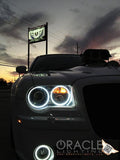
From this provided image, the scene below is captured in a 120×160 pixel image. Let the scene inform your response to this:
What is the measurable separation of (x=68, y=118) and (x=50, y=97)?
271mm

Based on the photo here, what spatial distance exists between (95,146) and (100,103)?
0.35 metres

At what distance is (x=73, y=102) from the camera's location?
69.0 inches

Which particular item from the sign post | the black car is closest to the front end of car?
the black car

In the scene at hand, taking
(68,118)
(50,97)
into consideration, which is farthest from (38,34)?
(68,118)

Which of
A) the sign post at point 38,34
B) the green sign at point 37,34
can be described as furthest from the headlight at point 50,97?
the green sign at point 37,34

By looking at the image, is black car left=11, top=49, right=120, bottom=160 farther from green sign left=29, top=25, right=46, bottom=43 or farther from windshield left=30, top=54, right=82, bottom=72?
green sign left=29, top=25, right=46, bottom=43

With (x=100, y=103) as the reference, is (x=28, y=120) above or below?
below

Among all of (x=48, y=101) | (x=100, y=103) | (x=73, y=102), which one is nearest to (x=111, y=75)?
(x=100, y=103)

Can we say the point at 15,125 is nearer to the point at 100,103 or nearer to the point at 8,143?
the point at 100,103

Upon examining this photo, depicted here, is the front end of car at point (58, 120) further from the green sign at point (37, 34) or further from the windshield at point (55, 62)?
the green sign at point (37, 34)

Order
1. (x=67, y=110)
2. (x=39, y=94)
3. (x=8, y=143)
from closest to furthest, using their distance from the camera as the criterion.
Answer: (x=67, y=110)
(x=39, y=94)
(x=8, y=143)

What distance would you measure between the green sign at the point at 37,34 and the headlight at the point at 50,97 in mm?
40532

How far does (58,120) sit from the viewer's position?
5.35 feet

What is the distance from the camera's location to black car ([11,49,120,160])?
5.23ft
